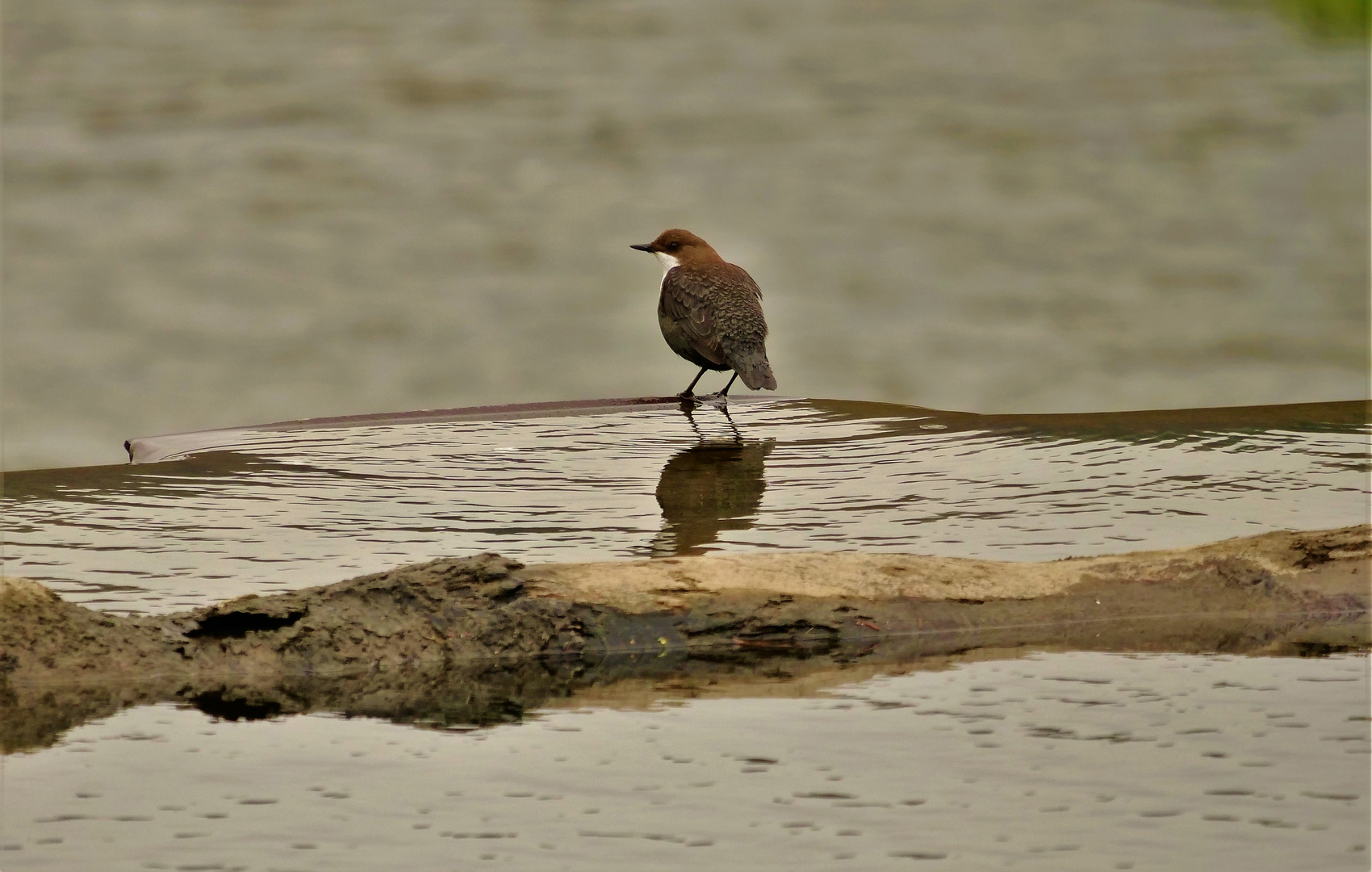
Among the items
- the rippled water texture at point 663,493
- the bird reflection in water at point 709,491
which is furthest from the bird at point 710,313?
the bird reflection in water at point 709,491

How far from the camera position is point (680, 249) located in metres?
10.2

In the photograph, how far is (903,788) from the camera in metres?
3.38

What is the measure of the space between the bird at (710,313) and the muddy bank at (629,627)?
418cm

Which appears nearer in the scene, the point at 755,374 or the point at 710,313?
the point at 755,374

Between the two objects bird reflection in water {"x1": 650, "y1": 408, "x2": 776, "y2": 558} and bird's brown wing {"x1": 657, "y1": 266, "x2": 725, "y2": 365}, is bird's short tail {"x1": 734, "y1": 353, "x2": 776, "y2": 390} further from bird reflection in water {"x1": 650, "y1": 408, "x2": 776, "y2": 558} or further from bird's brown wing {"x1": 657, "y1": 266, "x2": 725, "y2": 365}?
bird reflection in water {"x1": 650, "y1": 408, "x2": 776, "y2": 558}

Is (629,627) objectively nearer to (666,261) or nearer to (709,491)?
(709,491)

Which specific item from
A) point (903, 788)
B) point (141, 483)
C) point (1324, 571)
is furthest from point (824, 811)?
point (141, 483)

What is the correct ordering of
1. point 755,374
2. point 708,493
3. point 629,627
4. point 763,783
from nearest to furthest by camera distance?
point 763,783, point 629,627, point 708,493, point 755,374

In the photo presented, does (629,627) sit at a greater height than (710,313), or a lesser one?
lesser

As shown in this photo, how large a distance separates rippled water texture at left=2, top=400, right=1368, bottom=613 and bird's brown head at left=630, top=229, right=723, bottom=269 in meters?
1.81

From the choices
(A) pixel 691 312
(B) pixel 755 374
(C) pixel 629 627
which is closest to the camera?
(C) pixel 629 627

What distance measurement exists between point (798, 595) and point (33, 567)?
2.45 meters

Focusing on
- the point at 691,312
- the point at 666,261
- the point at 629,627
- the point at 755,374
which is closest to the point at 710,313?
the point at 691,312

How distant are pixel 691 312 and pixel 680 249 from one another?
0.92 meters
